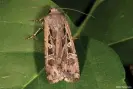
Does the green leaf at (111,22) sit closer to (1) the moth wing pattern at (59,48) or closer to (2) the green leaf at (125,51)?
(2) the green leaf at (125,51)

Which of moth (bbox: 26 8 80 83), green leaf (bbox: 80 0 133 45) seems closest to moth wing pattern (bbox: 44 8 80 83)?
moth (bbox: 26 8 80 83)

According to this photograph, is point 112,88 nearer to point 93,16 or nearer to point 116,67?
point 116,67

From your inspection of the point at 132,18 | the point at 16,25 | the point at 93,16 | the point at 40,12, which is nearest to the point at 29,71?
the point at 16,25

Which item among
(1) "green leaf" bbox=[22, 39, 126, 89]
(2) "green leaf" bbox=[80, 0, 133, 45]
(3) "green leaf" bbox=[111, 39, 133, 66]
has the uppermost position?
(2) "green leaf" bbox=[80, 0, 133, 45]

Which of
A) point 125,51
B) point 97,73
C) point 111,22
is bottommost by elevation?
point 125,51

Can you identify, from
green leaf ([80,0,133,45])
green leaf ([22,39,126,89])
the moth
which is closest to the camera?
green leaf ([22,39,126,89])

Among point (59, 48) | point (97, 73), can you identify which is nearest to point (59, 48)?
point (59, 48)

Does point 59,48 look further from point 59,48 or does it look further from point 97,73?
point 97,73

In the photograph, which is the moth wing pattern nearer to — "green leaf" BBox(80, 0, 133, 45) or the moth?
the moth
